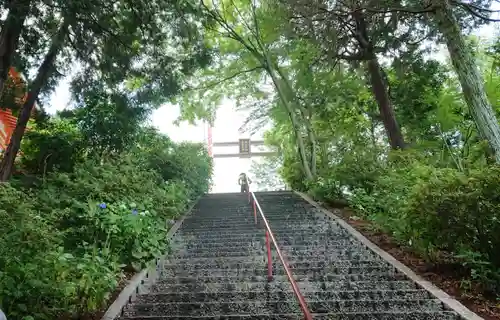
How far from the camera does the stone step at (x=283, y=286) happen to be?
4.97 metres

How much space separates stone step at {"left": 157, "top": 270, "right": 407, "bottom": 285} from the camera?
5289 mm

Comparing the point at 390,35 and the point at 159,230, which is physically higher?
the point at 390,35

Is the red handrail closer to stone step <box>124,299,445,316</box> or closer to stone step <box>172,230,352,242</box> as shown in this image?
stone step <box>124,299,445,316</box>

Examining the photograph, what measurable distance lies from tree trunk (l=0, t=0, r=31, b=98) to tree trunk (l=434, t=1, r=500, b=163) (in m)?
6.42

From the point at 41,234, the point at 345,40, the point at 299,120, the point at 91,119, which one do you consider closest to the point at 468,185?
the point at 41,234

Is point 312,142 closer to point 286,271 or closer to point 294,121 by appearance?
point 294,121

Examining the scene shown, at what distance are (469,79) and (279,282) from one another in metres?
4.55

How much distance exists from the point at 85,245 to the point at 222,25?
1163cm

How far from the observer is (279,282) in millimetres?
5320

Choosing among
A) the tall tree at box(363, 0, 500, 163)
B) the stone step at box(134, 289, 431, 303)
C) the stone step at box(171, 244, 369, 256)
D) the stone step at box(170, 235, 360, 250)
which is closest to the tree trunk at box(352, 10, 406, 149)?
the tall tree at box(363, 0, 500, 163)

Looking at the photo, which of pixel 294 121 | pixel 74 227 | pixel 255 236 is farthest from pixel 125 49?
pixel 294 121

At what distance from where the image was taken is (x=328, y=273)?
557 cm

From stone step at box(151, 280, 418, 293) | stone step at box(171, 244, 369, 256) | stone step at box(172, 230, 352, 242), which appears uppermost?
stone step at box(172, 230, 352, 242)

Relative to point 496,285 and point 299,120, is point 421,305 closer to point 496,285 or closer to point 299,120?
point 496,285
